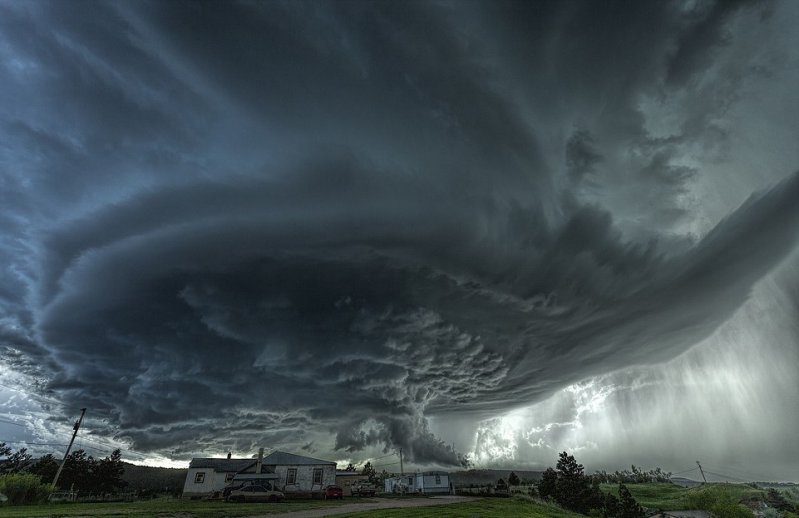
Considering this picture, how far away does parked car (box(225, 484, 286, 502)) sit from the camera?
152 ft

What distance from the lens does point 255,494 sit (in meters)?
46.5

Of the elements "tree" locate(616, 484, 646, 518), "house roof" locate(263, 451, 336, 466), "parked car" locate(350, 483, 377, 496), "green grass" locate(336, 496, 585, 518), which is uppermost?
"house roof" locate(263, 451, 336, 466)

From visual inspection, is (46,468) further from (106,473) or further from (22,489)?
(22,489)

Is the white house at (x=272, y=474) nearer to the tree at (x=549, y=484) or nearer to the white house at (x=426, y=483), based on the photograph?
the white house at (x=426, y=483)

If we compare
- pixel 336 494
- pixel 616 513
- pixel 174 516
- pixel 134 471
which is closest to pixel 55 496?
pixel 336 494

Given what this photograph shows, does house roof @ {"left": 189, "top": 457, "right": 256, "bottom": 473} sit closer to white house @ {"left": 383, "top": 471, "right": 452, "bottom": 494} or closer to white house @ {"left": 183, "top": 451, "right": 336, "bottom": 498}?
white house @ {"left": 183, "top": 451, "right": 336, "bottom": 498}

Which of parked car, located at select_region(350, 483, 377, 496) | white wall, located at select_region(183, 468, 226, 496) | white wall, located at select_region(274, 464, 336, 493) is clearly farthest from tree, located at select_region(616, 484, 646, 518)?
white wall, located at select_region(183, 468, 226, 496)

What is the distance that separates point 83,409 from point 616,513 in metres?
89.7

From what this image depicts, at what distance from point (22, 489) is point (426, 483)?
79109mm

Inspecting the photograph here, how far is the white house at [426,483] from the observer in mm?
92144

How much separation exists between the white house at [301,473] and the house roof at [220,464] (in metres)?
6.78

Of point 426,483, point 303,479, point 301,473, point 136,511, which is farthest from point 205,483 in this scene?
point 136,511

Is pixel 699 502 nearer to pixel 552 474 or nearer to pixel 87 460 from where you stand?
pixel 552 474

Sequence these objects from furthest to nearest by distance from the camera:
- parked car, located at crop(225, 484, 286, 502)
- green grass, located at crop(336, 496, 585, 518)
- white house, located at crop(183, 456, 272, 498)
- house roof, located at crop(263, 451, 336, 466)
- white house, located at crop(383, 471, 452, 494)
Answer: white house, located at crop(383, 471, 452, 494) → white house, located at crop(183, 456, 272, 498) → house roof, located at crop(263, 451, 336, 466) → parked car, located at crop(225, 484, 286, 502) → green grass, located at crop(336, 496, 585, 518)
